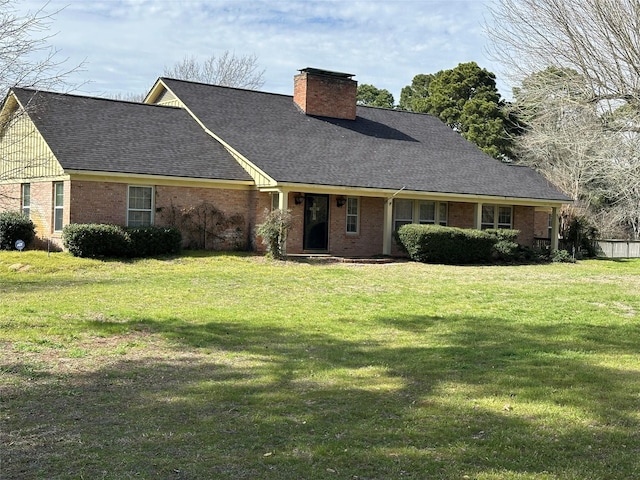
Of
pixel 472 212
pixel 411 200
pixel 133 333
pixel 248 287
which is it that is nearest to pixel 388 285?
pixel 248 287

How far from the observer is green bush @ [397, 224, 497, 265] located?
917 inches

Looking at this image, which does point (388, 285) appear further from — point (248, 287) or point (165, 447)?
point (165, 447)

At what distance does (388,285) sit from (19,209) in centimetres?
1464

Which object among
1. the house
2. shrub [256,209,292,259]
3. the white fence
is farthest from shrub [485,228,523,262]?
the white fence

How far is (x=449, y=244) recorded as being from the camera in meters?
23.5

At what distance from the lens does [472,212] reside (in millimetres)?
28016

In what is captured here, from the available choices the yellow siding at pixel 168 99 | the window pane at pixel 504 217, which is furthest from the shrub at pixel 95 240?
the window pane at pixel 504 217

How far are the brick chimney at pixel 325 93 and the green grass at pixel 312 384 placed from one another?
15.2 metres

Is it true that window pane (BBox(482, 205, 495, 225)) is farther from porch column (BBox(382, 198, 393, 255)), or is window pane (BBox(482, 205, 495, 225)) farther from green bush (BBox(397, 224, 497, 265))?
porch column (BBox(382, 198, 393, 255))

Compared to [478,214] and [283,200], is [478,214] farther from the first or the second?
[283,200]

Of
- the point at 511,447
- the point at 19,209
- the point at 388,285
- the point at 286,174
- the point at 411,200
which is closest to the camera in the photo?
the point at 511,447

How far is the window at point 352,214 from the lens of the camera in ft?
83.0

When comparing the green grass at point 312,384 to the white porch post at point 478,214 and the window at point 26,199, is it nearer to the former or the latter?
the window at point 26,199

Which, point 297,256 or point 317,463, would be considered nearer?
point 317,463
